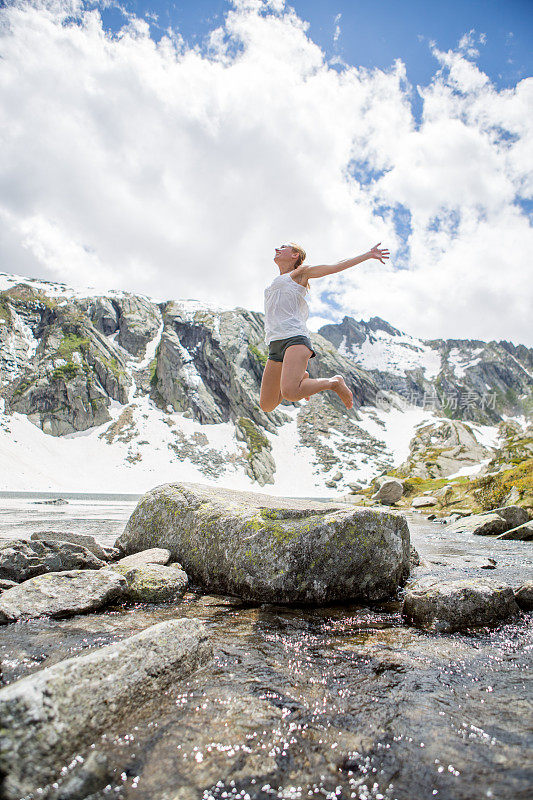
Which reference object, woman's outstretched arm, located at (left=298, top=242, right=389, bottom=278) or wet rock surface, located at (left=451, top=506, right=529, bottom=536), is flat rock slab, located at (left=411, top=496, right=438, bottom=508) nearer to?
wet rock surface, located at (left=451, top=506, right=529, bottom=536)

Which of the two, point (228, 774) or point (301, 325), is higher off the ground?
point (301, 325)

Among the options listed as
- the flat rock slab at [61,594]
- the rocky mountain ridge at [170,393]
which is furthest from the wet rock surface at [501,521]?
the rocky mountain ridge at [170,393]

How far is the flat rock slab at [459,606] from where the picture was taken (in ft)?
18.6

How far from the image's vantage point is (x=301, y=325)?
791cm

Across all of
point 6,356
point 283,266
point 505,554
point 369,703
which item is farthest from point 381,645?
point 6,356

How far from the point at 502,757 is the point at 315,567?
4.19 m

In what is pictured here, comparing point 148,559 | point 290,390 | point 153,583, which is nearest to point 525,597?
point 290,390

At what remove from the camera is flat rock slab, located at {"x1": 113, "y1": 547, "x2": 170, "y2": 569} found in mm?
8097

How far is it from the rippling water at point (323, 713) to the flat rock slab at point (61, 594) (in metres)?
0.32

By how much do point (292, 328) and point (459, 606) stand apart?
5.42 m

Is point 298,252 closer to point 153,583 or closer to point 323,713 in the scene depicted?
point 153,583

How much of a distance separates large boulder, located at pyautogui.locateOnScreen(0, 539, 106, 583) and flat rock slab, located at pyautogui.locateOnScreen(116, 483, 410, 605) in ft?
6.76

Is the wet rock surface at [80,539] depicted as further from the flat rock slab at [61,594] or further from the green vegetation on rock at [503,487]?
the green vegetation on rock at [503,487]

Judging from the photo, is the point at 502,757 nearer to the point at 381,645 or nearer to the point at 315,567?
the point at 381,645
